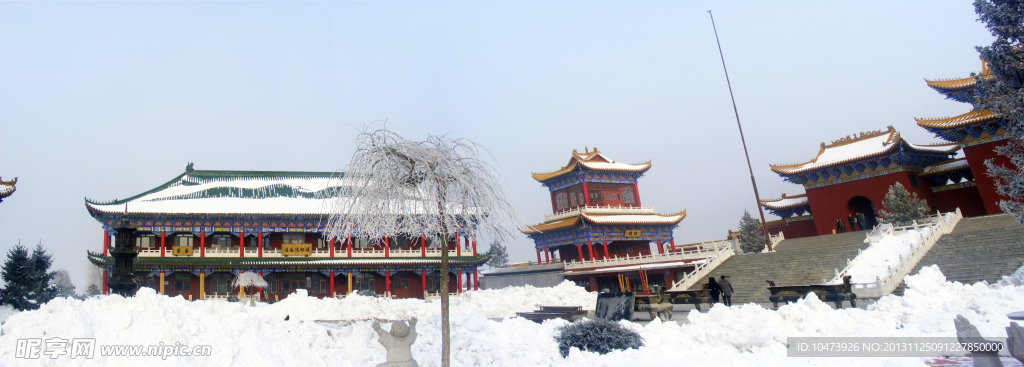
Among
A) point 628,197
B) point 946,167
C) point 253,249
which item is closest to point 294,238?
point 253,249

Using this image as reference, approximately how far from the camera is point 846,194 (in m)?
32.0

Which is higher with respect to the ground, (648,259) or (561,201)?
(561,201)

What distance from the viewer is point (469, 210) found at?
26.1ft

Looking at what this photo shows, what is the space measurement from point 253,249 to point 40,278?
9404mm

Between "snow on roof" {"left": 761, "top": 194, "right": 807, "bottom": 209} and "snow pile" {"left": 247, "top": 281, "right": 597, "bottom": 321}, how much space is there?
2105cm

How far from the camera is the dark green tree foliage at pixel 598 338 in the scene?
938 cm

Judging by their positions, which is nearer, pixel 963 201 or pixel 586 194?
pixel 963 201

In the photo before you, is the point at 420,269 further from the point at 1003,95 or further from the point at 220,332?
the point at 1003,95

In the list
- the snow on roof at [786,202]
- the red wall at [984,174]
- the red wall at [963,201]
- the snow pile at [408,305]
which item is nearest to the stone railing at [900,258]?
the red wall at [984,174]

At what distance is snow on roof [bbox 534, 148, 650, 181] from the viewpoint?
3631 centimetres

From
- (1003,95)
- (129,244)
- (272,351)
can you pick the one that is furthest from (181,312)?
(1003,95)

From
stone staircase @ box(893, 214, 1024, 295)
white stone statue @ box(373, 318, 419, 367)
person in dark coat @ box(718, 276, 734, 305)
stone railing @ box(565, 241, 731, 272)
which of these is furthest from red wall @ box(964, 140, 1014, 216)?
white stone statue @ box(373, 318, 419, 367)

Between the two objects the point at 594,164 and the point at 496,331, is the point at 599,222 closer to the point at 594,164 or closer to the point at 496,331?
the point at 594,164

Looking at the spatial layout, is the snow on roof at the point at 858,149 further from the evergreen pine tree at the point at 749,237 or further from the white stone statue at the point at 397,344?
the white stone statue at the point at 397,344
